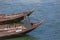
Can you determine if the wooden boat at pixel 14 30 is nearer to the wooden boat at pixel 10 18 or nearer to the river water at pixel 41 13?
the river water at pixel 41 13

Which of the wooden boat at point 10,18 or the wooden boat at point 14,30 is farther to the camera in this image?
the wooden boat at point 10,18

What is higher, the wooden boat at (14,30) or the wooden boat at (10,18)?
the wooden boat at (10,18)

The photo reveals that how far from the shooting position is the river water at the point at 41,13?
10637mm

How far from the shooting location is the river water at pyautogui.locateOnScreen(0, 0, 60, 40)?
10.6m

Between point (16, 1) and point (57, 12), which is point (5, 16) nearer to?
point (57, 12)

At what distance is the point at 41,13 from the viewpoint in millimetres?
14062

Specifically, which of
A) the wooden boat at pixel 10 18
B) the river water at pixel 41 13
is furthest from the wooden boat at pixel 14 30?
the wooden boat at pixel 10 18

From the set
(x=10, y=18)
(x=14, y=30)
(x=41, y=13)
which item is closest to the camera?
(x=14, y=30)

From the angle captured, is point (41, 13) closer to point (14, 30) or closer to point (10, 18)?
point (10, 18)

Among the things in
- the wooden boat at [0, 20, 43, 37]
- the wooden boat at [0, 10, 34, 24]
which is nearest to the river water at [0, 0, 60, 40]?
the wooden boat at [0, 20, 43, 37]

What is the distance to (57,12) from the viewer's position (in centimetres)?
1428

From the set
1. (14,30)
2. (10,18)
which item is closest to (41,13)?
(10,18)

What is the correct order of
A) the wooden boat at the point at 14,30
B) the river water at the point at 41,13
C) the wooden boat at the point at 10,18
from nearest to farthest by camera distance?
the wooden boat at the point at 14,30 → the river water at the point at 41,13 → the wooden boat at the point at 10,18

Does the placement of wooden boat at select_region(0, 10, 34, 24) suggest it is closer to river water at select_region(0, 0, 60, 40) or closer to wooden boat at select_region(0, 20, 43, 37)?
river water at select_region(0, 0, 60, 40)
